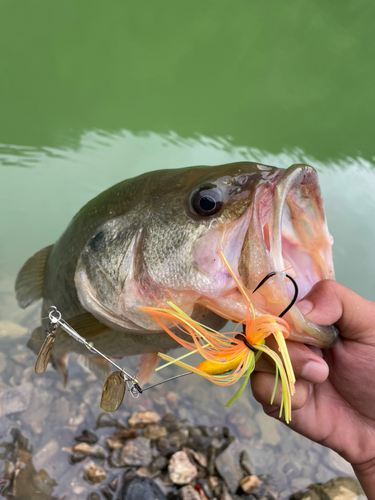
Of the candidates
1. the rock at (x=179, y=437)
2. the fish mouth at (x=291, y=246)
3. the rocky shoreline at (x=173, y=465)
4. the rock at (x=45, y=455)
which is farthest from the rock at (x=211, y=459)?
the fish mouth at (x=291, y=246)

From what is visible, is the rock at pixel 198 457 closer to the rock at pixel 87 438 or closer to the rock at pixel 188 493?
the rock at pixel 188 493

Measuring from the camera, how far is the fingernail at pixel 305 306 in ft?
2.22

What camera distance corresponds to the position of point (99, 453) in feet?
4.65

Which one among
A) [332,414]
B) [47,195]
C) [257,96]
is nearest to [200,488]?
[332,414]

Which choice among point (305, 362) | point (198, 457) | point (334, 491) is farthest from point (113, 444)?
point (305, 362)

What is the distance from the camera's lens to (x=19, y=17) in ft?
7.32

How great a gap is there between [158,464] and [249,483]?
409 mm

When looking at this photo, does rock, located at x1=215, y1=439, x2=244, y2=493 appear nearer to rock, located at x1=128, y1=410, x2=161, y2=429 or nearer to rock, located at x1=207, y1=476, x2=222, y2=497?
rock, located at x1=207, y1=476, x2=222, y2=497

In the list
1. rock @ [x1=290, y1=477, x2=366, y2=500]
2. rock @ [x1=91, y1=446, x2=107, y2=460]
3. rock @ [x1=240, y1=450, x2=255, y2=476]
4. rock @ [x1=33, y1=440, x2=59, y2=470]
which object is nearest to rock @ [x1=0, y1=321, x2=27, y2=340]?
rock @ [x1=33, y1=440, x2=59, y2=470]

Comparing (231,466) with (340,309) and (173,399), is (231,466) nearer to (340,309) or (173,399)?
(173,399)

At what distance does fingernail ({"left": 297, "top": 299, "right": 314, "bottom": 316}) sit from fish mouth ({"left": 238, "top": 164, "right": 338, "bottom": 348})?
3 centimetres

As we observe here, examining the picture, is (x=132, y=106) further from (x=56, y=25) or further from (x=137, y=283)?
(x=137, y=283)

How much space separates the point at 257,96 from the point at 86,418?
247 cm

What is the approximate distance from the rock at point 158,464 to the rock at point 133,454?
0.02 m
